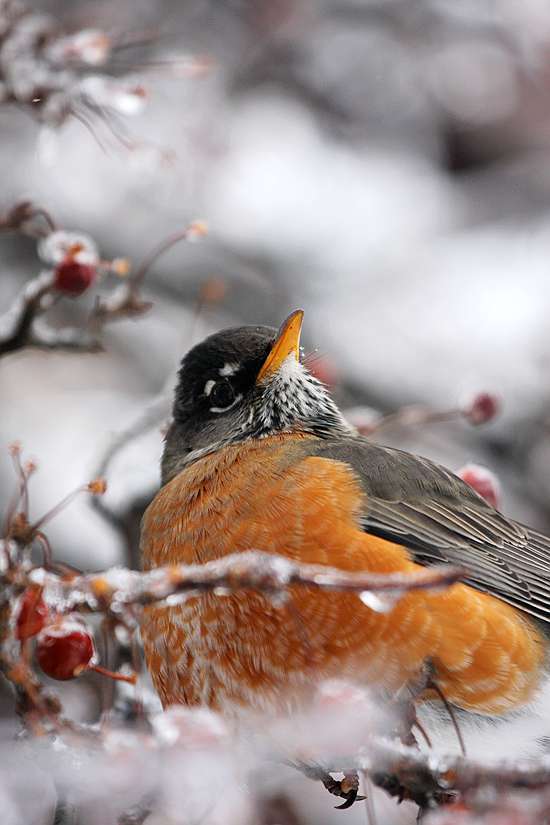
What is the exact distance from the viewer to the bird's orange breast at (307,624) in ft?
9.67

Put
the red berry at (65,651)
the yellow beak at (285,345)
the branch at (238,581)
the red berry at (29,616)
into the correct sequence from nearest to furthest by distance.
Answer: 1. the branch at (238,581)
2. the red berry at (29,616)
3. the red berry at (65,651)
4. the yellow beak at (285,345)

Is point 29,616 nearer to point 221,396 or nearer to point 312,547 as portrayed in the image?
point 312,547

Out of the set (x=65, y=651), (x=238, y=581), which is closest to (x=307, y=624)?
(x=65, y=651)

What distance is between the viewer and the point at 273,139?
700 centimetres

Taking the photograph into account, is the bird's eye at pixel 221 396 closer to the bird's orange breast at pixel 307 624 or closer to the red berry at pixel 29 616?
the bird's orange breast at pixel 307 624

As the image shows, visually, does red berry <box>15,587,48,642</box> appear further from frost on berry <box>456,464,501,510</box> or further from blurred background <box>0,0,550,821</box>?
blurred background <box>0,0,550,821</box>

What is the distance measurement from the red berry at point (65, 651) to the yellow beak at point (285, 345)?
152 cm

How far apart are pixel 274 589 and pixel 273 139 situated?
5.65 meters

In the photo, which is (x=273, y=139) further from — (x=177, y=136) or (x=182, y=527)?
(x=182, y=527)

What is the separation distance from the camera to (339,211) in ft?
23.6

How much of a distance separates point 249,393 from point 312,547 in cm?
102

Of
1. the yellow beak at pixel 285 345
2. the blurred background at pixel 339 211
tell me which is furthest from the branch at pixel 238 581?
the blurred background at pixel 339 211

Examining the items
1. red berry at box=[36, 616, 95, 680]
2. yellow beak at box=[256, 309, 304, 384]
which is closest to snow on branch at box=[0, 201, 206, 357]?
yellow beak at box=[256, 309, 304, 384]

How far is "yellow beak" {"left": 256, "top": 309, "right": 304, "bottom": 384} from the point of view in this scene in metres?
3.71
